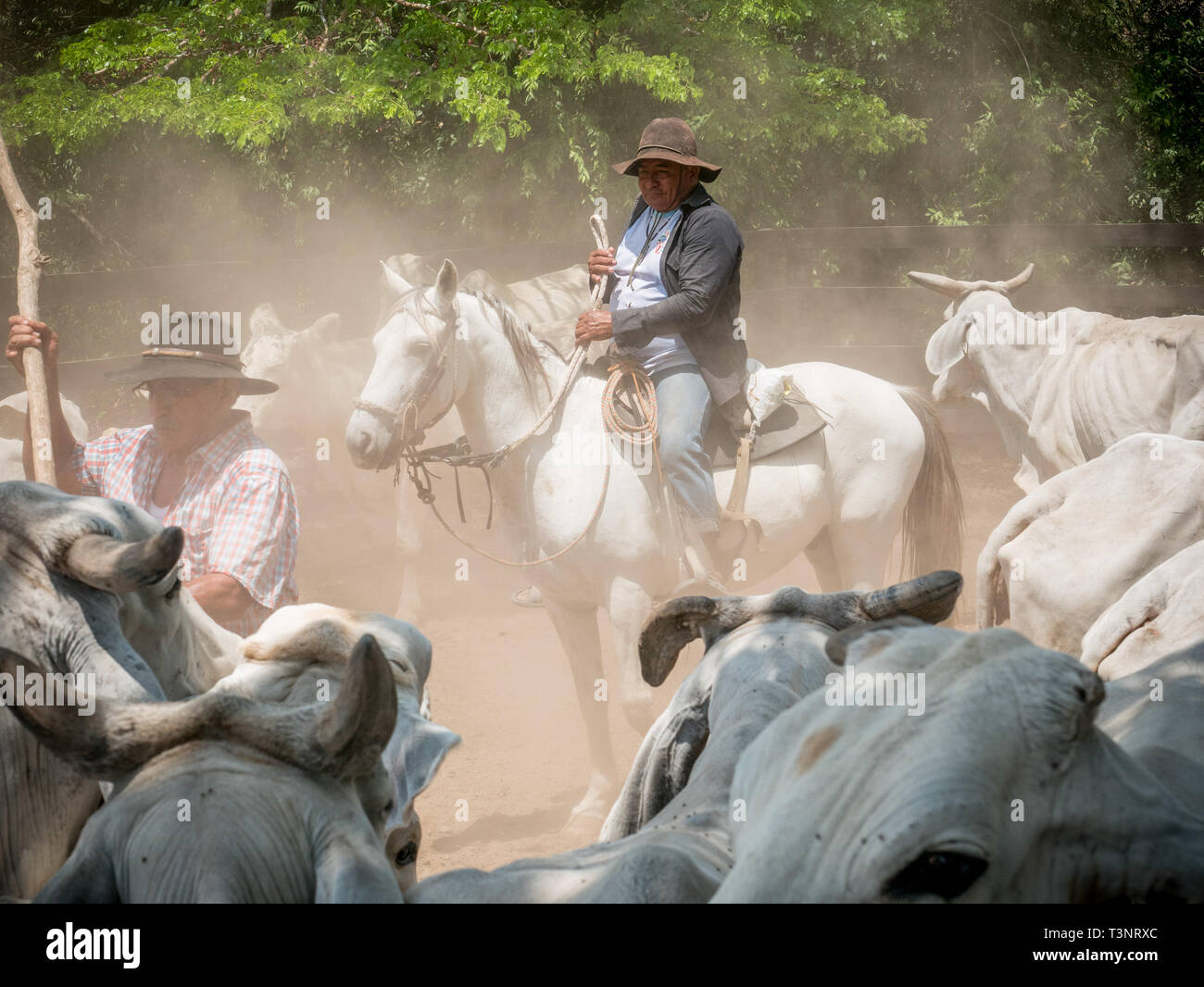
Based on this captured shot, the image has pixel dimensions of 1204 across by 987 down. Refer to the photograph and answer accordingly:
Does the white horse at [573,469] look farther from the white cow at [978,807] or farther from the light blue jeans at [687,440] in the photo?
the white cow at [978,807]

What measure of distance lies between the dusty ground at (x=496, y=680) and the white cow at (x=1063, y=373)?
103 cm

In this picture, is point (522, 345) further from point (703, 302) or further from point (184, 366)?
point (184, 366)

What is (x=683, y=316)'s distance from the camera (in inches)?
192

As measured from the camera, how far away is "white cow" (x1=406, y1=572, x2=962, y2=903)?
1433 mm

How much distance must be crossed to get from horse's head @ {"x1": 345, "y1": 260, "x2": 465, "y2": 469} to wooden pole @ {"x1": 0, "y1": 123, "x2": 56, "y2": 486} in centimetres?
194

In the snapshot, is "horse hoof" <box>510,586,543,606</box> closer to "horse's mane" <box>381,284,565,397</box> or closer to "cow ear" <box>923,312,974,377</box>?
"horse's mane" <box>381,284,565,397</box>

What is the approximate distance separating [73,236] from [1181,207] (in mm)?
11853

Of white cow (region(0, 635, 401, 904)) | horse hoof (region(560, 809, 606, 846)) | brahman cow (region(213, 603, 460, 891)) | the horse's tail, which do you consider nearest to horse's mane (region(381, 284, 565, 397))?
horse hoof (region(560, 809, 606, 846))

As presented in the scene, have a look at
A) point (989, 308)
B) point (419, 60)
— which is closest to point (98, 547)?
point (989, 308)

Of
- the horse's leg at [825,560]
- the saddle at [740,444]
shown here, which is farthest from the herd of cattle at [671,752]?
the horse's leg at [825,560]

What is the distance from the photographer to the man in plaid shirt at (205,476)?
11.9 ft

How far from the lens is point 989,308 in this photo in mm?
7477

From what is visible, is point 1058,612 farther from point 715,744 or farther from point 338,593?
point 338,593
